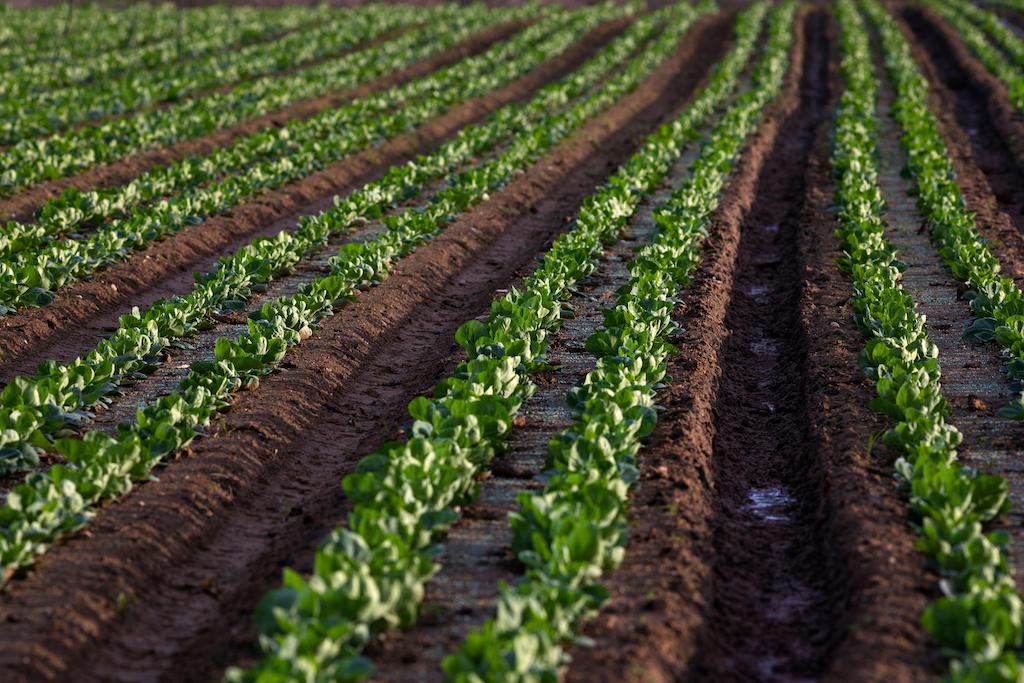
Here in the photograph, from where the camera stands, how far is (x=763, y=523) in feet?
24.8

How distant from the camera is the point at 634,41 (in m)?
35.8

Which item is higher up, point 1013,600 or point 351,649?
point 1013,600

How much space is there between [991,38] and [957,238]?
26442 millimetres

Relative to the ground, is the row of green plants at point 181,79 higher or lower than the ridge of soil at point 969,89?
lower


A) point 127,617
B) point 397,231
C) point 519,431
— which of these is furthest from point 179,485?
point 397,231

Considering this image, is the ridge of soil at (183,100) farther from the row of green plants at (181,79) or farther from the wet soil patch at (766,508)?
the wet soil patch at (766,508)

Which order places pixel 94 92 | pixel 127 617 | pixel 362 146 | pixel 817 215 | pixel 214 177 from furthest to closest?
1. pixel 94 92
2. pixel 362 146
3. pixel 214 177
4. pixel 817 215
5. pixel 127 617

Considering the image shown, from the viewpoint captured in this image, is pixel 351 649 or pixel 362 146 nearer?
pixel 351 649

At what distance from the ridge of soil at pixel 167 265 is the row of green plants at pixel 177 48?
8417 millimetres

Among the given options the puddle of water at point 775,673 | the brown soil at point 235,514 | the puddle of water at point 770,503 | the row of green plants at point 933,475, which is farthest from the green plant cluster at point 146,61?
the puddle of water at point 775,673

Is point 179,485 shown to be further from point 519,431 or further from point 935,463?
point 935,463

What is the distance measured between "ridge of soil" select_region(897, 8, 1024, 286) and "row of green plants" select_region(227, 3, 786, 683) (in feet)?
17.4

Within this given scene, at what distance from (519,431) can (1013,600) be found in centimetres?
375

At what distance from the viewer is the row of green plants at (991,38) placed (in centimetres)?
2676
